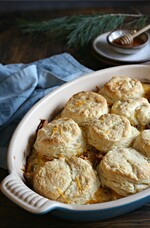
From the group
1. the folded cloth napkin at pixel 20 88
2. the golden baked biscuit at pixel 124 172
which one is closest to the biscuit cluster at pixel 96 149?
the golden baked biscuit at pixel 124 172

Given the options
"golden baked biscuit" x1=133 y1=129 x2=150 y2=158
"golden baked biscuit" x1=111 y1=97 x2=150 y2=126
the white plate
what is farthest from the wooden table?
"golden baked biscuit" x1=111 y1=97 x2=150 y2=126

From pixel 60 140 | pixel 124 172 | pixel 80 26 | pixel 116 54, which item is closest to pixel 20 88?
pixel 60 140

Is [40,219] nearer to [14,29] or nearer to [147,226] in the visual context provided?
[147,226]

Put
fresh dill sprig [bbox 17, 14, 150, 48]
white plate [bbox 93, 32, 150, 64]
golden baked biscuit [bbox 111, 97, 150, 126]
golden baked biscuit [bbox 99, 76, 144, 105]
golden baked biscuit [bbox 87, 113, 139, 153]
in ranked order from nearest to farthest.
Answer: golden baked biscuit [bbox 87, 113, 139, 153], golden baked biscuit [bbox 111, 97, 150, 126], golden baked biscuit [bbox 99, 76, 144, 105], white plate [bbox 93, 32, 150, 64], fresh dill sprig [bbox 17, 14, 150, 48]

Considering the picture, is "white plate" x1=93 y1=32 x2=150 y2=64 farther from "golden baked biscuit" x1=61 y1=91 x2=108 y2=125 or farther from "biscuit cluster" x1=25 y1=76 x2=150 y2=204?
"golden baked biscuit" x1=61 y1=91 x2=108 y2=125

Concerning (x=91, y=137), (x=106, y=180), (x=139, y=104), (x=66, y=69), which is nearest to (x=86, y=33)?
(x=66, y=69)

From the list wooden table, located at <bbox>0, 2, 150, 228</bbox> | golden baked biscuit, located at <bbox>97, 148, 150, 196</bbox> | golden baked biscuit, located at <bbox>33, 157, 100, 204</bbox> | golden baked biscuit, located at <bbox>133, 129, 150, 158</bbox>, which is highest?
golden baked biscuit, located at <bbox>133, 129, 150, 158</bbox>

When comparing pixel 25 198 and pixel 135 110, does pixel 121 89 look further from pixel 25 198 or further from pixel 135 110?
pixel 25 198
